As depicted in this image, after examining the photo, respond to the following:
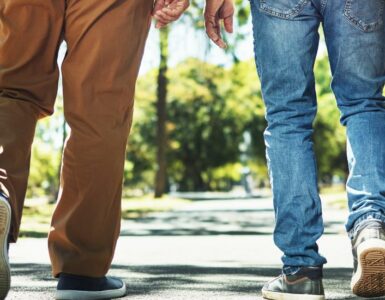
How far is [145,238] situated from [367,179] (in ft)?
17.4

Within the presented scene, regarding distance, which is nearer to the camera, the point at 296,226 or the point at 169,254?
the point at 296,226

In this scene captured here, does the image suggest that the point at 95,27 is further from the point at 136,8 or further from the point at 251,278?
the point at 251,278

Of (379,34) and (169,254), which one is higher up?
(379,34)

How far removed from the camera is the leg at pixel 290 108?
3.16m

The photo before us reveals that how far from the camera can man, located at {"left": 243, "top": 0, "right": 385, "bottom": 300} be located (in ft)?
10.2

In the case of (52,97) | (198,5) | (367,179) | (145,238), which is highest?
(198,5)

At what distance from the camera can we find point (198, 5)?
21.7 meters

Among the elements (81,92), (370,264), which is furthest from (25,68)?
(370,264)

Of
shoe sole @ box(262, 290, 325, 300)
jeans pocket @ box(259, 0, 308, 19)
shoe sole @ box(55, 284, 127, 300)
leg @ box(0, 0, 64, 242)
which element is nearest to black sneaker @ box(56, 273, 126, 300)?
shoe sole @ box(55, 284, 127, 300)

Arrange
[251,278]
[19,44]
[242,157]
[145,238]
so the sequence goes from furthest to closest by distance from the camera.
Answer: [242,157], [145,238], [251,278], [19,44]

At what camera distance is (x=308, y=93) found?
327 centimetres

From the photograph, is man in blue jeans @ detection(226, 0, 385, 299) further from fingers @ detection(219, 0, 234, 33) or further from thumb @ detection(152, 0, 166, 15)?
thumb @ detection(152, 0, 166, 15)

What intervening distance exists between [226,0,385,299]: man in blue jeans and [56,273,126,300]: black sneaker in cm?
69

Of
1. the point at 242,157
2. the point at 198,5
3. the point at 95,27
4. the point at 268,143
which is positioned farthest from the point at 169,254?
the point at 242,157
